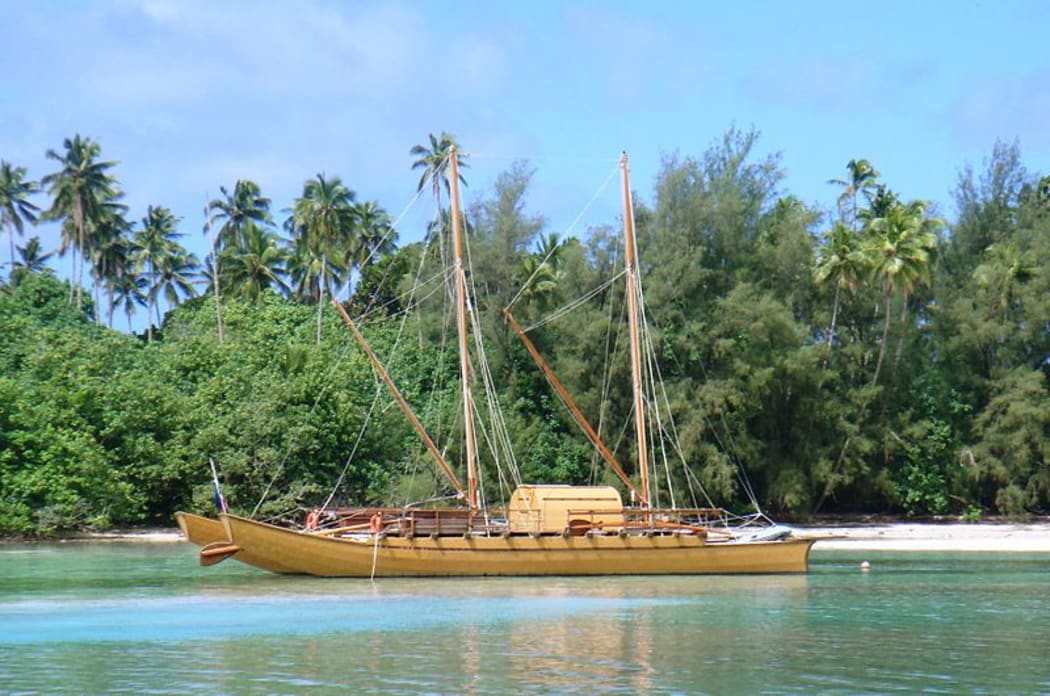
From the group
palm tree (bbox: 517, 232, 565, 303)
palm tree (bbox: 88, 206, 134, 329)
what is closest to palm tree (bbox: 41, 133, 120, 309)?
palm tree (bbox: 88, 206, 134, 329)

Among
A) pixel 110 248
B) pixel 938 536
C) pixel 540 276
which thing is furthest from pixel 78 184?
pixel 938 536

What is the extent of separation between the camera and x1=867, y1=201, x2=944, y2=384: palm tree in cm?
6050

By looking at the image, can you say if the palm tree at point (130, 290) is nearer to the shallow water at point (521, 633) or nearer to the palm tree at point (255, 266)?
the palm tree at point (255, 266)

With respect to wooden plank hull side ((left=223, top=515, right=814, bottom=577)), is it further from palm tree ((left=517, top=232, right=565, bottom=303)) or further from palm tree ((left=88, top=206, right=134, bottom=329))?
palm tree ((left=88, top=206, right=134, bottom=329))

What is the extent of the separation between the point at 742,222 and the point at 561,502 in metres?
27.0

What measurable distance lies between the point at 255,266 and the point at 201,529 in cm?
4906

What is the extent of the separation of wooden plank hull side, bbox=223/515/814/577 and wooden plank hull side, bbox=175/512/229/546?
103 cm

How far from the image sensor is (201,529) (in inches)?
1495

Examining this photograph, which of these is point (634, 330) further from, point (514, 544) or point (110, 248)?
point (110, 248)

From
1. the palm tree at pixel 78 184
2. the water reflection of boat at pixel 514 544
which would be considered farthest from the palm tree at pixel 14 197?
the water reflection of boat at pixel 514 544

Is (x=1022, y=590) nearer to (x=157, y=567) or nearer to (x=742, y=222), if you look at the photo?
(x=157, y=567)

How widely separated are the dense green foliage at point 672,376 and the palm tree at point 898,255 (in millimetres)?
129

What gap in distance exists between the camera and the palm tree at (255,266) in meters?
84.9

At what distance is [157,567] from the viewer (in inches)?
1623
